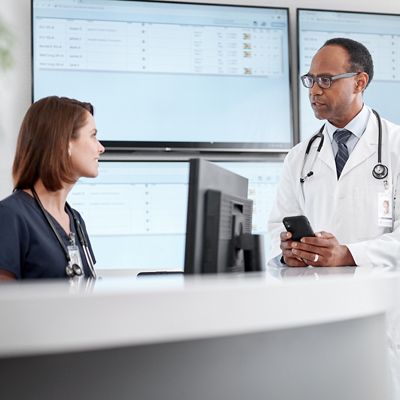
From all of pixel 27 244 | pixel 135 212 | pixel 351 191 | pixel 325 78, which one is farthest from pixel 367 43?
pixel 27 244

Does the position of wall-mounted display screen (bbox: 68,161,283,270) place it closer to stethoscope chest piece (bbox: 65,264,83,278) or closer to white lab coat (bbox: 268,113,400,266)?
white lab coat (bbox: 268,113,400,266)

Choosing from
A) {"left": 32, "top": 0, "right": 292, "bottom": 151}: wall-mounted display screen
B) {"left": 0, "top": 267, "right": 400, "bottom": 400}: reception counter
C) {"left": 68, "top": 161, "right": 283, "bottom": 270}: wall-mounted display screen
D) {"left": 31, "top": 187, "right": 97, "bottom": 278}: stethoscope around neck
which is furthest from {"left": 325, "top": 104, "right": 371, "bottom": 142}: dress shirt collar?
{"left": 0, "top": 267, "right": 400, "bottom": 400}: reception counter

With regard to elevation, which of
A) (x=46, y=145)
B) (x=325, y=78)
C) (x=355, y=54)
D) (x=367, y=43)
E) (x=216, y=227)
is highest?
(x=367, y=43)

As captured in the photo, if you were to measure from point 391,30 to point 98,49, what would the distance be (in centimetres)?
148

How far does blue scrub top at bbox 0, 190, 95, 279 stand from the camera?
5.80ft

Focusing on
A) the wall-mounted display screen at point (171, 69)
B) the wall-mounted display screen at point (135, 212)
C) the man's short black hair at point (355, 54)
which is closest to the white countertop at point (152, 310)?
the man's short black hair at point (355, 54)

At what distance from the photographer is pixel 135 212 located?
2928 millimetres

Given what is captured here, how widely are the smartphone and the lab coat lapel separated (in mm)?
545

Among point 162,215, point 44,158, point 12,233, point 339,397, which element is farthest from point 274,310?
point 162,215

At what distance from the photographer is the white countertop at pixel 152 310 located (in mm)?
703

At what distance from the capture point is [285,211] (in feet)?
8.01

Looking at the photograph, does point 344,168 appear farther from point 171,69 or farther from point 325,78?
point 171,69

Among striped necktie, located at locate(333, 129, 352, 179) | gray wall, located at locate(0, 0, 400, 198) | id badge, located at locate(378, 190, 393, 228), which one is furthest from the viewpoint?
gray wall, located at locate(0, 0, 400, 198)

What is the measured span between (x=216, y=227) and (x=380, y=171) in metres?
1.17
